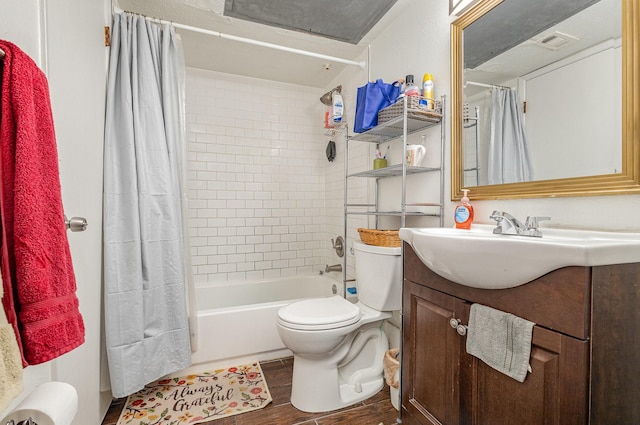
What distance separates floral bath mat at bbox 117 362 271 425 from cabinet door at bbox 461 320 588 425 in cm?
116

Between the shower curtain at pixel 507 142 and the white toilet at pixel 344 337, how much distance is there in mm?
595

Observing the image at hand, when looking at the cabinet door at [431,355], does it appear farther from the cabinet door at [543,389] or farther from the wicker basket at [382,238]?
the wicker basket at [382,238]

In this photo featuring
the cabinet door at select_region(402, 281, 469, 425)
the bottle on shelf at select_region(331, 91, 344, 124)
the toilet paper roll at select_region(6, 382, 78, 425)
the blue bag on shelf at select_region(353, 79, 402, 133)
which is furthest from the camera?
the bottle on shelf at select_region(331, 91, 344, 124)

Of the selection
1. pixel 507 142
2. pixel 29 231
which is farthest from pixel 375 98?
pixel 29 231

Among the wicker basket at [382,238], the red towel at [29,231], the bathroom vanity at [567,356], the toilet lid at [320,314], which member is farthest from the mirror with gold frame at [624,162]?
the red towel at [29,231]

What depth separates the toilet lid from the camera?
1431 mm

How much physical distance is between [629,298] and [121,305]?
6.27ft

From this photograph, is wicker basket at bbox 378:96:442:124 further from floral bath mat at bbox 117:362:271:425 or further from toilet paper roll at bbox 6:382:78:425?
floral bath mat at bbox 117:362:271:425

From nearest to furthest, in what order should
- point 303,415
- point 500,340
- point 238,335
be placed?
point 500,340, point 303,415, point 238,335

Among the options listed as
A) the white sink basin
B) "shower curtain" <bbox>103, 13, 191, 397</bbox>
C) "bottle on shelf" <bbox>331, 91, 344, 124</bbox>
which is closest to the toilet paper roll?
the white sink basin

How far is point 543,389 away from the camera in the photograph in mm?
706

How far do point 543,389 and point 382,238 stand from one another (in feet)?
3.09

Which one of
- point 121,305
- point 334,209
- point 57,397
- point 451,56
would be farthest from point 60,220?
point 334,209

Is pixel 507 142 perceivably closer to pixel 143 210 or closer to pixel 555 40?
pixel 555 40
